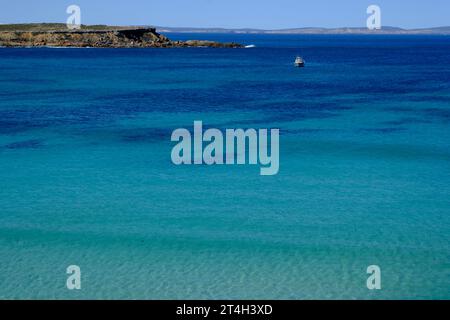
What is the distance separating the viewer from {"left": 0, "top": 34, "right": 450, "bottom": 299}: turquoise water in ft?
70.3

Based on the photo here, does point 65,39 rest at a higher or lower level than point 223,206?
higher

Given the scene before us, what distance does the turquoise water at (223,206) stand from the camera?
70.3ft

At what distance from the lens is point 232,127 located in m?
49.2

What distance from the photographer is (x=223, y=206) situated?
96.4 ft

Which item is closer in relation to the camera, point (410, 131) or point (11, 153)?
point (11, 153)

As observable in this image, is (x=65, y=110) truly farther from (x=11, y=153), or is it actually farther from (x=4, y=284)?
(x=4, y=284)

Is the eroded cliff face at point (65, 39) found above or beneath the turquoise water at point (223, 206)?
above

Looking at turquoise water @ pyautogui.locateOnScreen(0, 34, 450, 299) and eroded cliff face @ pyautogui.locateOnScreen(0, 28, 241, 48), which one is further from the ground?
eroded cliff face @ pyautogui.locateOnScreen(0, 28, 241, 48)

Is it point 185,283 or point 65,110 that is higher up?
point 65,110

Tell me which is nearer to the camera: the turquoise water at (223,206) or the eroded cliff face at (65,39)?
the turquoise water at (223,206)

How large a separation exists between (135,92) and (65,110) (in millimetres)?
17381

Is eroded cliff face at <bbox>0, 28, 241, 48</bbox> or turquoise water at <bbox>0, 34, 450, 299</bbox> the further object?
eroded cliff face at <bbox>0, 28, 241, 48</bbox>

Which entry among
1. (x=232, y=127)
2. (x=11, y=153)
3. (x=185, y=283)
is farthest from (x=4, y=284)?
(x=232, y=127)

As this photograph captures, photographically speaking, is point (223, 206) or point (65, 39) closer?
point (223, 206)
